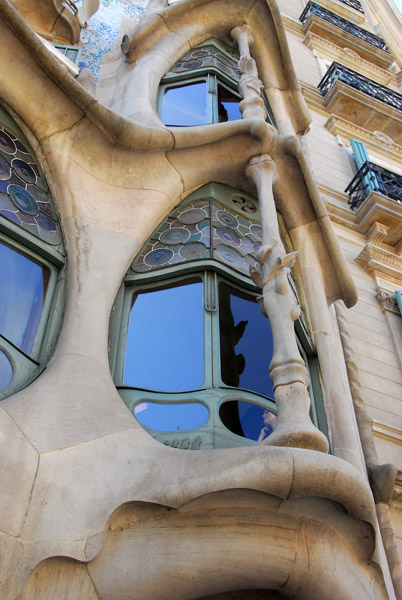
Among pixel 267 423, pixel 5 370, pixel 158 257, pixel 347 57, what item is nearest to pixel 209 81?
pixel 158 257

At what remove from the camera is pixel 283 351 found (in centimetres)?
407

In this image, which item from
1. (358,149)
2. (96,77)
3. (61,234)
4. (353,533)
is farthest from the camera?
(358,149)

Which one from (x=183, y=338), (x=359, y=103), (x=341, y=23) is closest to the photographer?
(x=183, y=338)

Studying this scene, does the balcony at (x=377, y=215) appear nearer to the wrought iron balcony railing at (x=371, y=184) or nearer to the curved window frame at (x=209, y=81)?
the wrought iron balcony railing at (x=371, y=184)

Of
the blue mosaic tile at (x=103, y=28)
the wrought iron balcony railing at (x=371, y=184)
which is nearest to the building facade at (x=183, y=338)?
the blue mosaic tile at (x=103, y=28)

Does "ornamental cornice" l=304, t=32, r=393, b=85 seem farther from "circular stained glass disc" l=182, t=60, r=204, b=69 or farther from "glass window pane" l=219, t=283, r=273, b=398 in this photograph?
"glass window pane" l=219, t=283, r=273, b=398

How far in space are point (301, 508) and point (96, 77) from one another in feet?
22.0

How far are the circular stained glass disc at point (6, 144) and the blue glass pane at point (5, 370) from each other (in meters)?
1.83

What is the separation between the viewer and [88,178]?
18.1 ft

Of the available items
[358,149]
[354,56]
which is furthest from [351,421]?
[354,56]

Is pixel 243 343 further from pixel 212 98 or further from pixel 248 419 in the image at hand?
pixel 212 98

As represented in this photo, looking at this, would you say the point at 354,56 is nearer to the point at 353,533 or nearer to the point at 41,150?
the point at 41,150

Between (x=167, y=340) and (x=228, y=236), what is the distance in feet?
4.15

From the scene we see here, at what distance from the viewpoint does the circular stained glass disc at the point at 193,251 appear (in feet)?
17.9
